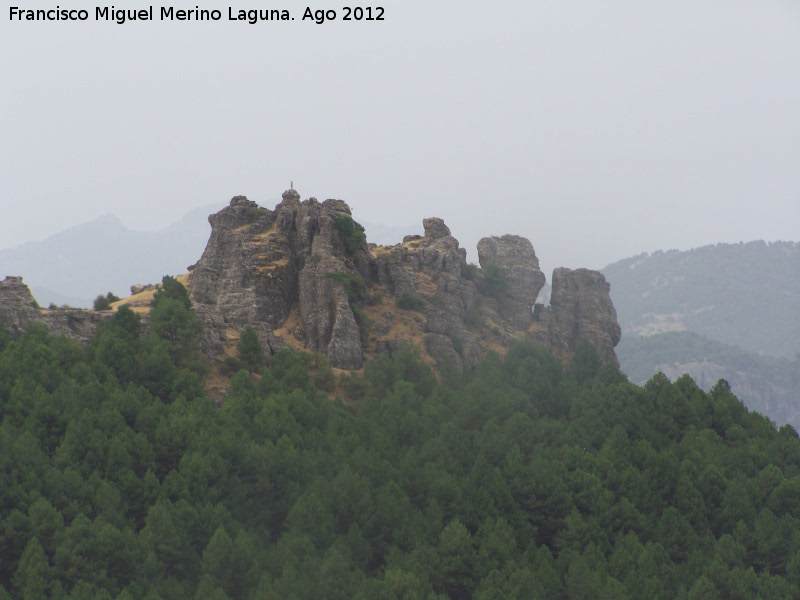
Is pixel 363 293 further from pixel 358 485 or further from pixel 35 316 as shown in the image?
pixel 358 485

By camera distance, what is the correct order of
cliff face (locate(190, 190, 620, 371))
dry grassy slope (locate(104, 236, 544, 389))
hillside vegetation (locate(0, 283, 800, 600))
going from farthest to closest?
cliff face (locate(190, 190, 620, 371))
dry grassy slope (locate(104, 236, 544, 389))
hillside vegetation (locate(0, 283, 800, 600))

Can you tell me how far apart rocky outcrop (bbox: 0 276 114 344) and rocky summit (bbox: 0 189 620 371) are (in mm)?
112

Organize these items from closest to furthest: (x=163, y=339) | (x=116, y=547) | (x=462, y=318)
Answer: (x=116, y=547)
(x=163, y=339)
(x=462, y=318)

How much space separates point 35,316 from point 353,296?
31.5m

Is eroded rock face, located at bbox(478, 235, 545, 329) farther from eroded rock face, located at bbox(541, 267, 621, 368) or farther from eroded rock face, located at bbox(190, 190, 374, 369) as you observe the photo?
eroded rock face, located at bbox(190, 190, 374, 369)

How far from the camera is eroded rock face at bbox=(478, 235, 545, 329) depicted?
4003 inches

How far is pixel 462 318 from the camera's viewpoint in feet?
311

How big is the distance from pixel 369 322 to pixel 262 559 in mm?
42384

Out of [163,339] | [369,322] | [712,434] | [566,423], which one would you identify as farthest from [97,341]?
[712,434]

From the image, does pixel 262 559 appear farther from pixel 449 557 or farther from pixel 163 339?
pixel 163 339

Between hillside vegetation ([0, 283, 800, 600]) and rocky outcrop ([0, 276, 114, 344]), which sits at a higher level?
rocky outcrop ([0, 276, 114, 344])

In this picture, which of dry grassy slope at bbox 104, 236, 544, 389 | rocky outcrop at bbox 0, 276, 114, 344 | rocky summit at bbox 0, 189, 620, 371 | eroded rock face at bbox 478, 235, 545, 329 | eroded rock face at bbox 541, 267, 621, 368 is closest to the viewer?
rocky outcrop at bbox 0, 276, 114, 344

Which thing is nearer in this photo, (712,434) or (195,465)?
(195,465)

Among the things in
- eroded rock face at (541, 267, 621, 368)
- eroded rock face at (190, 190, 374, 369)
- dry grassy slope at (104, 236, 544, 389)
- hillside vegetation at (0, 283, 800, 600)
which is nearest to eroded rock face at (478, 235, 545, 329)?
dry grassy slope at (104, 236, 544, 389)
